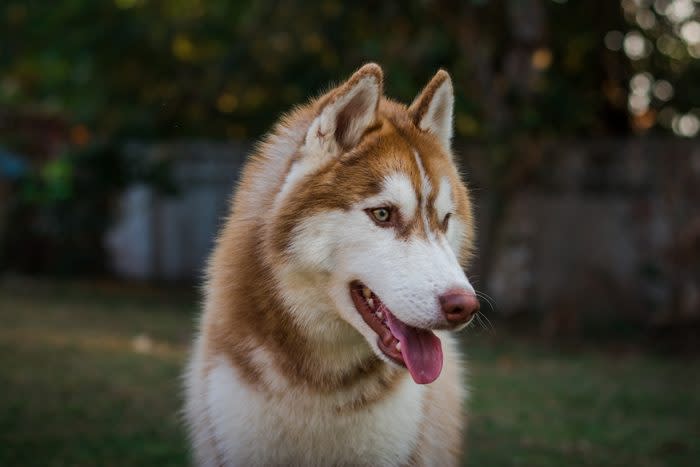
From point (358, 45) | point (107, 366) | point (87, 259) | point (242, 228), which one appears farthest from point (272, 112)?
point (242, 228)

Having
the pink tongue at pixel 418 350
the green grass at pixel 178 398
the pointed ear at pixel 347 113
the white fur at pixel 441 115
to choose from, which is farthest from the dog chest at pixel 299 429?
the green grass at pixel 178 398

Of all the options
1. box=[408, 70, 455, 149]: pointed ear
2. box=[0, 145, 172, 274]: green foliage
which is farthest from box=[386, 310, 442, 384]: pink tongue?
box=[0, 145, 172, 274]: green foliage

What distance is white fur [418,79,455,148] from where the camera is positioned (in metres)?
3.32

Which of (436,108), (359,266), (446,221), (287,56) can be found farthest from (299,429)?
(287,56)

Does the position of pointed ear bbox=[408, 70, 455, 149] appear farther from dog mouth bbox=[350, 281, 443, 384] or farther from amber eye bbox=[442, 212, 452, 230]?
dog mouth bbox=[350, 281, 443, 384]

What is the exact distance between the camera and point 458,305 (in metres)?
2.66

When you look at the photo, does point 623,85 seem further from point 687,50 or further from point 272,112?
point 272,112

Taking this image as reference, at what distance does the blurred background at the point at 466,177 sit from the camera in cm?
745

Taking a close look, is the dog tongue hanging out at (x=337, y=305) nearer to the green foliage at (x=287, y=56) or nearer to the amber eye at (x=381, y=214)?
the amber eye at (x=381, y=214)

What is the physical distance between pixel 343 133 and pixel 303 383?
2.94ft

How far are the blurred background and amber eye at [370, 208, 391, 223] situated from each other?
3.33 meters

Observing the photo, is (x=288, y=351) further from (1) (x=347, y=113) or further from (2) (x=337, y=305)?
(1) (x=347, y=113)

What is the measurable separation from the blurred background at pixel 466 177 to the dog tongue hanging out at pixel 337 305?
306 centimetres

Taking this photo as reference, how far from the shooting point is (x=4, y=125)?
46.7ft
